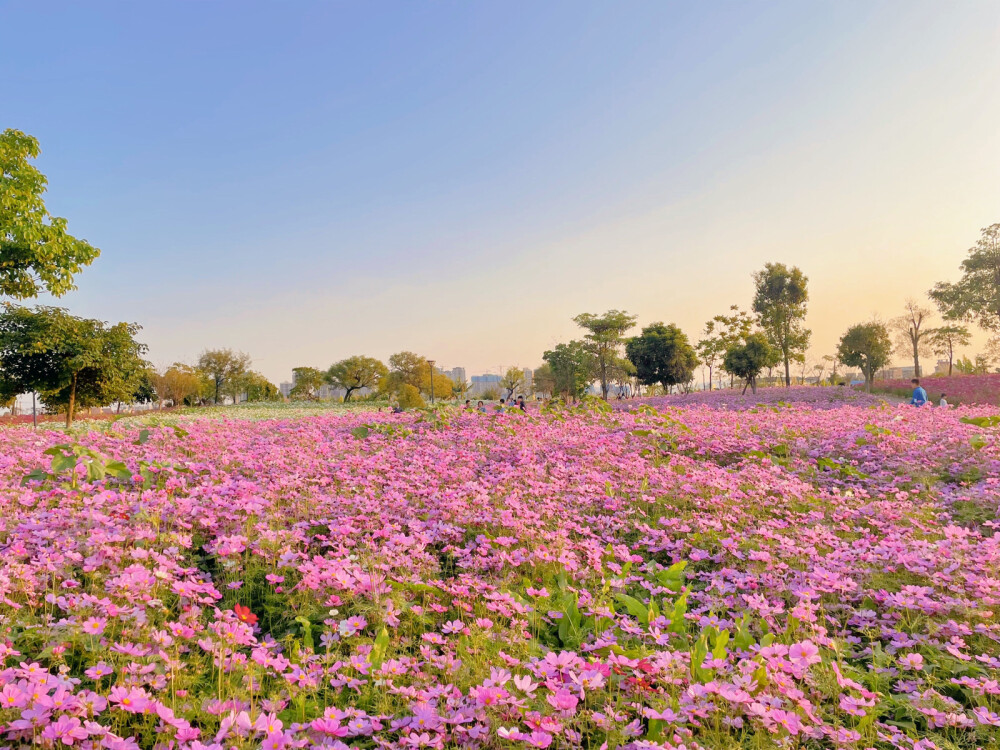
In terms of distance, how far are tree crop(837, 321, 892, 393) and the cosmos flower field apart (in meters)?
41.2

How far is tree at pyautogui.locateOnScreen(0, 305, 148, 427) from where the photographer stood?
20531 mm

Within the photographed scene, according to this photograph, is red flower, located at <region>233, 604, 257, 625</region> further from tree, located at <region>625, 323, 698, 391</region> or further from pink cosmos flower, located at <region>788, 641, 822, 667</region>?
tree, located at <region>625, 323, 698, 391</region>

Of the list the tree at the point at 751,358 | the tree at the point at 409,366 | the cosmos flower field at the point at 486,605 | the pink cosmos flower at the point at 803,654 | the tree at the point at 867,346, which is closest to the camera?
the cosmos flower field at the point at 486,605

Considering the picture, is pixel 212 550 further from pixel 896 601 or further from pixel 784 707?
pixel 896 601

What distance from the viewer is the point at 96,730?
2027 millimetres

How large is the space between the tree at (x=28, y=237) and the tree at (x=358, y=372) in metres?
61.3

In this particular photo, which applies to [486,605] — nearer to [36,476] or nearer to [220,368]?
[36,476]

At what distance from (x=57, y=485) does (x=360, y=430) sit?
5841 mm

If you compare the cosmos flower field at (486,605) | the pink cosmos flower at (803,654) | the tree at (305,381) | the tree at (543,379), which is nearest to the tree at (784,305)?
the tree at (543,379)

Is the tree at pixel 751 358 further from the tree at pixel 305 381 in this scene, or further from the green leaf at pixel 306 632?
the tree at pixel 305 381

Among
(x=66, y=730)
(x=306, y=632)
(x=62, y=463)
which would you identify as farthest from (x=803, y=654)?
(x=62, y=463)

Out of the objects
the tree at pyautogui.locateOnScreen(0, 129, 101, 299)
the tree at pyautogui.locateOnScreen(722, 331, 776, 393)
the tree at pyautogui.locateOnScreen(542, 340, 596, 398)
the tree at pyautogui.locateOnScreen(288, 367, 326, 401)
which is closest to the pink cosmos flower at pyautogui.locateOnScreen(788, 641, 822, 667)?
the tree at pyautogui.locateOnScreen(0, 129, 101, 299)

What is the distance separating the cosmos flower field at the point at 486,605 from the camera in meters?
2.39

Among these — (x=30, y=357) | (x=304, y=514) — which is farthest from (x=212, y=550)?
(x=30, y=357)
